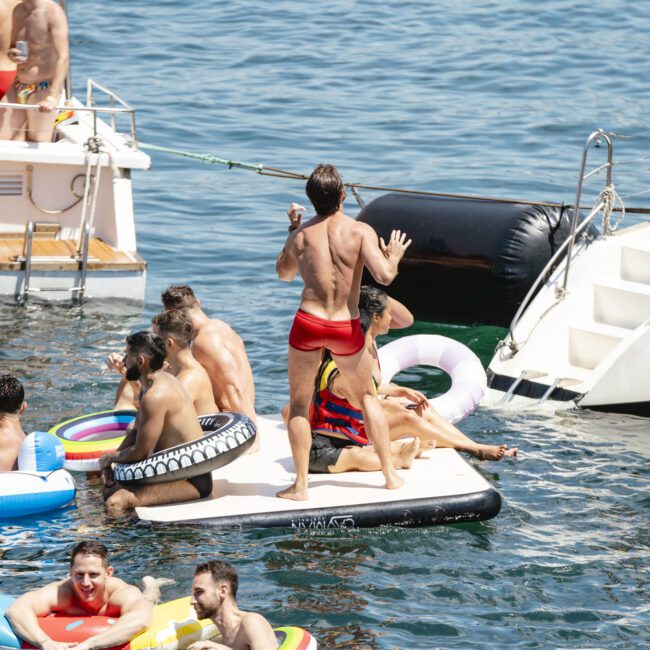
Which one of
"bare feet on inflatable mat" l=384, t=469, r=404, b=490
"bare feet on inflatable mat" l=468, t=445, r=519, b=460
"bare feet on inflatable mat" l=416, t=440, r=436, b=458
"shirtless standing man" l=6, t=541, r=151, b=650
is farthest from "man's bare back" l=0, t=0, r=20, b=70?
"shirtless standing man" l=6, t=541, r=151, b=650

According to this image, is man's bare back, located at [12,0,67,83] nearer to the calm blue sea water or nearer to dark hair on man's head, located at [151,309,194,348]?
the calm blue sea water

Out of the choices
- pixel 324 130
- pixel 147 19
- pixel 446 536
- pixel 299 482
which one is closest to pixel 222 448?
pixel 299 482

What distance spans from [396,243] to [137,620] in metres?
2.46

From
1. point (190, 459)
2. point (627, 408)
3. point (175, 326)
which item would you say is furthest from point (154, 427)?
point (627, 408)

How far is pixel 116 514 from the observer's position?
7480 millimetres

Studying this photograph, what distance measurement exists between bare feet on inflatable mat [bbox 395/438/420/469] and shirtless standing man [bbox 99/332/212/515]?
1.19 m

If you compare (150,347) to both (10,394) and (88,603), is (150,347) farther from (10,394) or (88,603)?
(88,603)

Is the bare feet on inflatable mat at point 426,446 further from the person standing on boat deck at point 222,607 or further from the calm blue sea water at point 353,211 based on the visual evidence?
the person standing on boat deck at point 222,607

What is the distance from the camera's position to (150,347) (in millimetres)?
7277

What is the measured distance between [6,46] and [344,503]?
627cm

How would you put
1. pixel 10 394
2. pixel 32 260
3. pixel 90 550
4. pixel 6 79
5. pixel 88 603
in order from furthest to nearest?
pixel 6 79 → pixel 32 260 → pixel 10 394 → pixel 88 603 → pixel 90 550

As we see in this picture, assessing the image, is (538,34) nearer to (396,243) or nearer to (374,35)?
(374,35)

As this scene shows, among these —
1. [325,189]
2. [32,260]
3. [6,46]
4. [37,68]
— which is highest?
[6,46]

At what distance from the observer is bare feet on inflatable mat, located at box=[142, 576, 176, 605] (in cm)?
647
